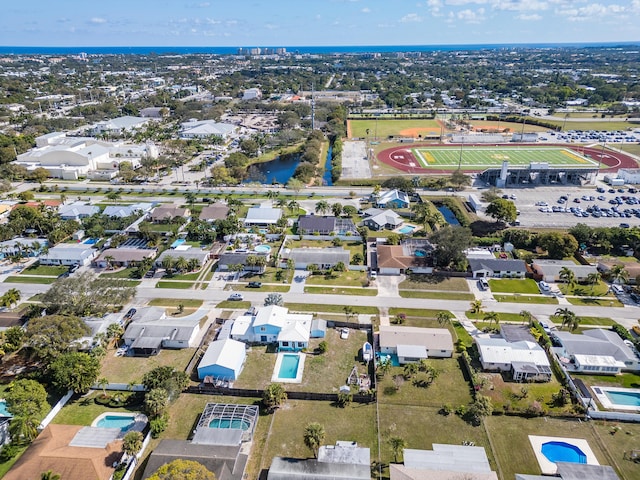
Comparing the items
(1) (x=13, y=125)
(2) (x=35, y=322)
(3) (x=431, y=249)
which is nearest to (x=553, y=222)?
(3) (x=431, y=249)

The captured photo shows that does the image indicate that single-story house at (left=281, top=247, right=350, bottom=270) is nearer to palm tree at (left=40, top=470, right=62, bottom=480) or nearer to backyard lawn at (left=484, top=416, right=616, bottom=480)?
backyard lawn at (left=484, top=416, right=616, bottom=480)

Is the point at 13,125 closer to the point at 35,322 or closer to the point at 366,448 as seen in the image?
the point at 35,322

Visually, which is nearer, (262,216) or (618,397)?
(618,397)

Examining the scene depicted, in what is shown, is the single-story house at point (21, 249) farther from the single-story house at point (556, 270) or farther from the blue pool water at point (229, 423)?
the single-story house at point (556, 270)

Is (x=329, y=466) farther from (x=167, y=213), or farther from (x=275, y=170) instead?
(x=275, y=170)

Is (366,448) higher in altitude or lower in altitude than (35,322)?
lower

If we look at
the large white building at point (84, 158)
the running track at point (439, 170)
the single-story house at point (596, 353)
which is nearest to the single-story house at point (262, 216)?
the running track at point (439, 170)

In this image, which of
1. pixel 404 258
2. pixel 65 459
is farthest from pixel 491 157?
pixel 65 459
